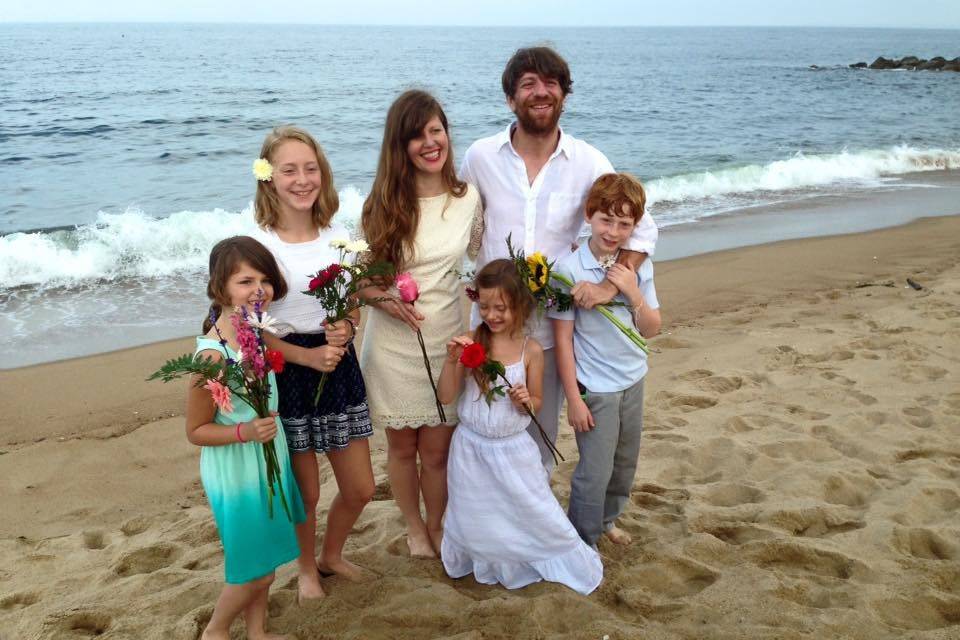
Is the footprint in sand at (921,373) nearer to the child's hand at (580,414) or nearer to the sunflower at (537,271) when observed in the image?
the child's hand at (580,414)

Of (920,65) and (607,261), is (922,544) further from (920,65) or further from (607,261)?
(920,65)

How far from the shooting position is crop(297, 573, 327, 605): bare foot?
11.0 ft

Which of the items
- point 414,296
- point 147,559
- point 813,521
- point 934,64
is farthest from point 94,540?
point 934,64

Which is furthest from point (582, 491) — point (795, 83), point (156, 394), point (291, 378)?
point (795, 83)

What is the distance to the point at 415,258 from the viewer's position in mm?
3281

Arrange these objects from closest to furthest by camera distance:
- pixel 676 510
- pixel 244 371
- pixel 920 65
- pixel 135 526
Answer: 1. pixel 244 371
2. pixel 676 510
3. pixel 135 526
4. pixel 920 65

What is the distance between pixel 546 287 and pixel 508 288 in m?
0.17

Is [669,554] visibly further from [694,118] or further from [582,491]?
[694,118]

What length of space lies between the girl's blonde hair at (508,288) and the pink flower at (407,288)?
254mm

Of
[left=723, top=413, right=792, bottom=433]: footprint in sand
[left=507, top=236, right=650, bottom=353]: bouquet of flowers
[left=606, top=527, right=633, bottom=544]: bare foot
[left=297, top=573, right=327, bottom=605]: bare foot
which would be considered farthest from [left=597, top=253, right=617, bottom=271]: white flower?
[left=723, top=413, right=792, bottom=433]: footprint in sand

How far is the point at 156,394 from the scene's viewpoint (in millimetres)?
5805

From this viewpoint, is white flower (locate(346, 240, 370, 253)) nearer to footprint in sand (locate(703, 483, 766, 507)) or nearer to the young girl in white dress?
the young girl in white dress

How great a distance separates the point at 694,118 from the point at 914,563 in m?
22.3

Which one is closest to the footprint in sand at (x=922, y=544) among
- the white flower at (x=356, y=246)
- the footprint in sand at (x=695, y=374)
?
the footprint in sand at (x=695, y=374)
